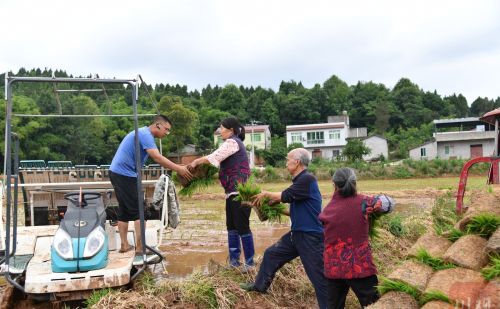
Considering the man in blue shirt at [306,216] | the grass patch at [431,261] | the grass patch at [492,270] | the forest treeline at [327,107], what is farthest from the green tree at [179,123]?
the grass patch at [492,270]

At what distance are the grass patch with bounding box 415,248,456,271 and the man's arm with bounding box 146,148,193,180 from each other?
9.63 ft

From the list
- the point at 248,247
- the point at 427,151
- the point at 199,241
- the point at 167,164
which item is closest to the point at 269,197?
the point at 248,247

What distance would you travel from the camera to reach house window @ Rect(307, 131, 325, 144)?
A: 213ft

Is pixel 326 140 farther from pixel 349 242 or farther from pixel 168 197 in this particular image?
pixel 349 242

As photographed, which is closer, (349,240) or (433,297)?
(433,297)

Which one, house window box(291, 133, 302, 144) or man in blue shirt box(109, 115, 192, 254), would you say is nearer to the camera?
Result: man in blue shirt box(109, 115, 192, 254)

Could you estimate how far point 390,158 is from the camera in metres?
57.7

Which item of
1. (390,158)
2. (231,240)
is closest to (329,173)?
(390,158)

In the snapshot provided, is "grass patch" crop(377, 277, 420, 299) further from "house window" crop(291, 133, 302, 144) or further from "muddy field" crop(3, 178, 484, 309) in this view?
"house window" crop(291, 133, 302, 144)

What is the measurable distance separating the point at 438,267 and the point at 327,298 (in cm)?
108

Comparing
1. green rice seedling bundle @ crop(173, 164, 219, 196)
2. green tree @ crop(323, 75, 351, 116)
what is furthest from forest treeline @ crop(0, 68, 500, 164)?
green rice seedling bundle @ crop(173, 164, 219, 196)

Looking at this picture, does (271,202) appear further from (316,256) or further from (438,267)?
(438,267)

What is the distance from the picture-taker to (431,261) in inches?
162

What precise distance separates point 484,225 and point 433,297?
99cm
